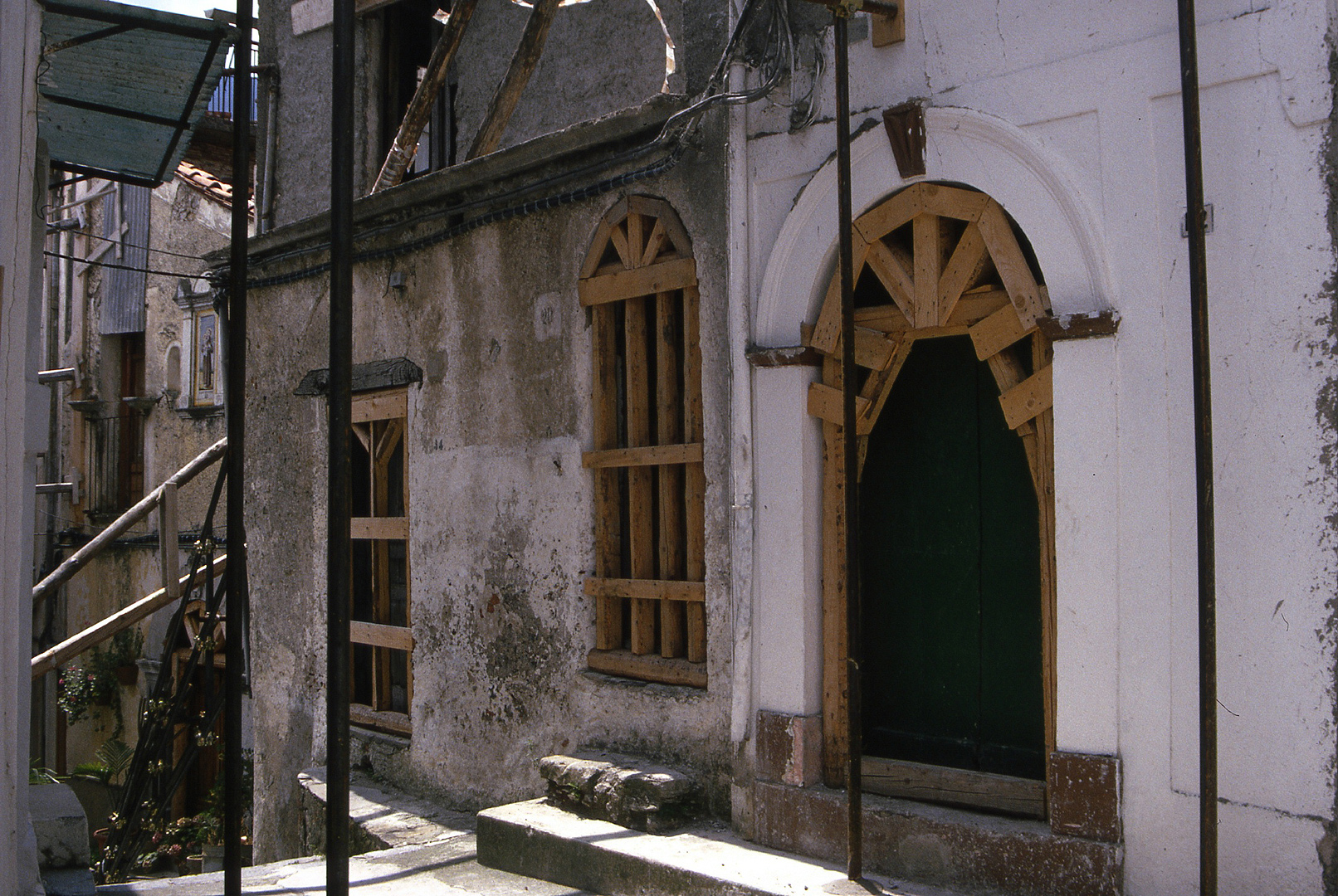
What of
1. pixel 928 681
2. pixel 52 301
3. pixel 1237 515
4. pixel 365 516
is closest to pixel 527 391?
pixel 365 516

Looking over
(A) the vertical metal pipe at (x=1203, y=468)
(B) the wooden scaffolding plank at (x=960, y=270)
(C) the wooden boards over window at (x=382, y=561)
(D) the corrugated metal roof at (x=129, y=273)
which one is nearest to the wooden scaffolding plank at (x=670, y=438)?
(B) the wooden scaffolding plank at (x=960, y=270)

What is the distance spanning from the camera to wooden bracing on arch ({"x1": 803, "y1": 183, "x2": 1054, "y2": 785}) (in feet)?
14.0

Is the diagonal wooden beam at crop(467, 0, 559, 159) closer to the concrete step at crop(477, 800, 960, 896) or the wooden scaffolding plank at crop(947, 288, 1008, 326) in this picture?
the wooden scaffolding plank at crop(947, 288, 1008, 326)

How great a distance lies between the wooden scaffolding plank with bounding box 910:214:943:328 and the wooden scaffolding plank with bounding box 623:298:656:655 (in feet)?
5.68

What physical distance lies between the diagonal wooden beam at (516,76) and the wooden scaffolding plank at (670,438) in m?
2.11

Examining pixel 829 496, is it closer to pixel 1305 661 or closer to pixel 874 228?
pixel 874 228

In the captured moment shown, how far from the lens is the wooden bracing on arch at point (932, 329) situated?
4262mm

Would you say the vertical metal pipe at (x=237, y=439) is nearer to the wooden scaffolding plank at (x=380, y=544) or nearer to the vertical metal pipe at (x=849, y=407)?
the vertical metal pipe at (x=849, y=407)

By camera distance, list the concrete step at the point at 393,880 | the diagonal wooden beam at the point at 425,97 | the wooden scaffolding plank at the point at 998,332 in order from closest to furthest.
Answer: the wooden scaffolding plank at the point at 998,332, the concrete step at the point at 393,880, the diagonal wooden beam at the point at 425,97

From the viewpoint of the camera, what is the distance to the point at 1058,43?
4.18 m

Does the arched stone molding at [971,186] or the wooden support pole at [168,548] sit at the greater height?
the arched stone molding at [971,186]

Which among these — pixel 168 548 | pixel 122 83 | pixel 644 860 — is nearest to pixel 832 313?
pixel 644 860

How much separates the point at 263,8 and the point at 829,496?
7530 mm

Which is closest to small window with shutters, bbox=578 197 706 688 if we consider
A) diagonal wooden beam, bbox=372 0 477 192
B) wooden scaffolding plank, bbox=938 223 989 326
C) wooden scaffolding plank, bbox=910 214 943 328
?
wooden scaffolding plank, bbox=910 214 943 328
